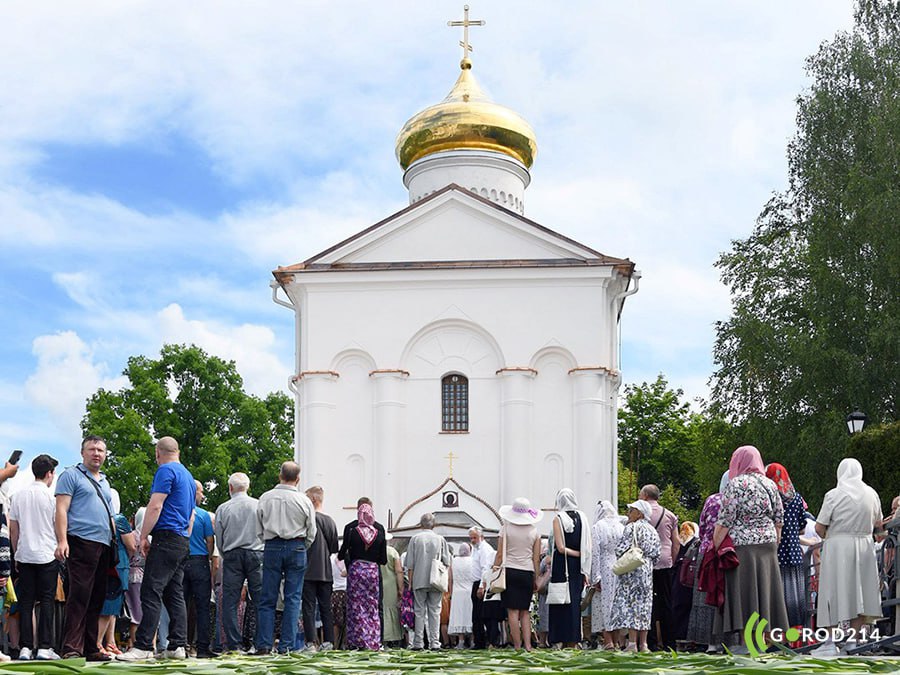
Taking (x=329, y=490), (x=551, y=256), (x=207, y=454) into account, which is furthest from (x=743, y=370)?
(x=207, y=454)

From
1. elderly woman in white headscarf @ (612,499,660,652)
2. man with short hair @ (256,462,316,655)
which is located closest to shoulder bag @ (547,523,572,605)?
elderly woman in white headscarf @ (612,499,660,652)

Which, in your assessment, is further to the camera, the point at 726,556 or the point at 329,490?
the point at 329,490

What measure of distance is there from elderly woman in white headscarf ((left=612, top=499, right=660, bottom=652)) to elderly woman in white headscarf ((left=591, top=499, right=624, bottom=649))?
1.05 feet

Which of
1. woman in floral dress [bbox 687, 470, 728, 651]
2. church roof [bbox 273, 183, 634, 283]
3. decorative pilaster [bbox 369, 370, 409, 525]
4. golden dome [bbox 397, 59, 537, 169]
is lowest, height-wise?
woman in floral dress [bbox 687, 470, 728, 651]

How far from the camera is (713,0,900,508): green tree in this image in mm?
24438

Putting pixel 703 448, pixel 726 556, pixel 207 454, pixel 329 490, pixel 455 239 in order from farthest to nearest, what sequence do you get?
pixel 207 454 → pixel 703 448 → pixel 455 239 → pixel 329 490 → pixel 726 556

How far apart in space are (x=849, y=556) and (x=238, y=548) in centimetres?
533

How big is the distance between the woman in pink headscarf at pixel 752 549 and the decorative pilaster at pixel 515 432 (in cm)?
1797

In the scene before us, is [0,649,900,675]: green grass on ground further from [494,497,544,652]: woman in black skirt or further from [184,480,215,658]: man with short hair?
[494,497,544,652]: woman in black skirt

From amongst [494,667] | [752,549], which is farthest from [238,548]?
[494,667]

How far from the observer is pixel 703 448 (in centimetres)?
3778

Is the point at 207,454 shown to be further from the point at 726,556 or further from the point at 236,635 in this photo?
the point at 726,556

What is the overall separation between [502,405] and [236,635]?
16.5m

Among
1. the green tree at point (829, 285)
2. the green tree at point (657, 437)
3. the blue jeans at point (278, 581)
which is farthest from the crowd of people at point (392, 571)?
the green tree at point (657, 437)
